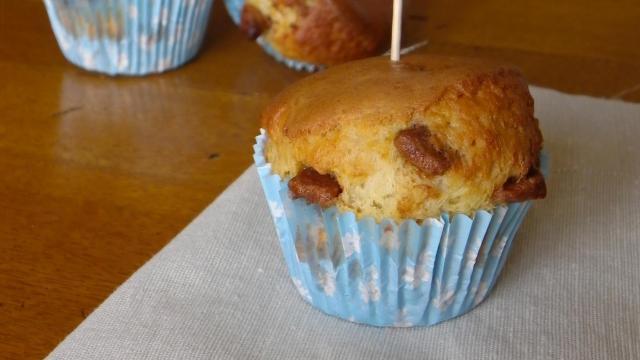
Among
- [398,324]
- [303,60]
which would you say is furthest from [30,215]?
[303,60]

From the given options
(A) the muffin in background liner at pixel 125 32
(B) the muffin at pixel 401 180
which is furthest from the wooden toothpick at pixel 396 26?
(A) the muffin in background liner at pixel 125 32

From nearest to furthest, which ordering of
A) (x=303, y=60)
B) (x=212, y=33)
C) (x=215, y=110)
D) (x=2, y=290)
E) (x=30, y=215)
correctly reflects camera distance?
(x=2, y=290) → (x=30, y=215) → (x=215, y=110) → (x=303, y=60) → (x=212, y=33)

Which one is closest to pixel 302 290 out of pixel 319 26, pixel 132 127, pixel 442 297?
pixel 442 297

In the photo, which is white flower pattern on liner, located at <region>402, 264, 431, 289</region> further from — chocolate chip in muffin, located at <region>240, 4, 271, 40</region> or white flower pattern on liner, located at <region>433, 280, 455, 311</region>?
chocolate chip in muffin, located at <region>240, 4, 271, 40</region>

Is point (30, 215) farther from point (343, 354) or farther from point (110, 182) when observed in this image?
point (343, 354)

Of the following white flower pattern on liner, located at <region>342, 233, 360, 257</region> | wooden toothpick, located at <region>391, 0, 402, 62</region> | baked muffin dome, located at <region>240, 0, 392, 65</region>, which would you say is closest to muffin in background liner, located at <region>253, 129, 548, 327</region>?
white flower pattern on liner, located at <region>342, 233, 360, 257</region>

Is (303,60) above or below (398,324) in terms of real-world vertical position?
below

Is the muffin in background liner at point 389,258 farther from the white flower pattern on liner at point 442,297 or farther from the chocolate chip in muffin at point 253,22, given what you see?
the chocolate chip in muffin at point 253,22
